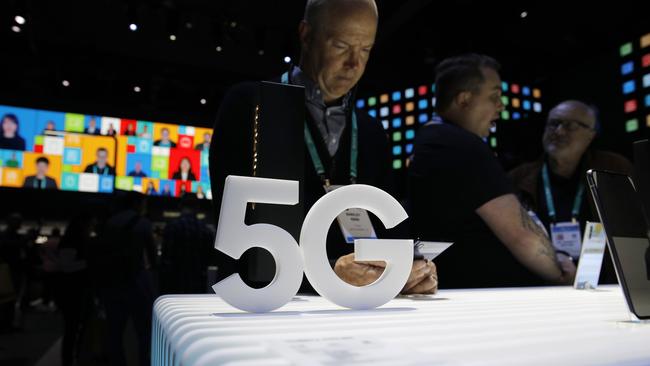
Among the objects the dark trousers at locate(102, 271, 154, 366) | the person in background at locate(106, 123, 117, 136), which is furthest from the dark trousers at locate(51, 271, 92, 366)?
the person in background at locate(106, 123, 117, 136)

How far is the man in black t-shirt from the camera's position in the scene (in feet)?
5.65

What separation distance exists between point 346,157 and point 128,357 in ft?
12.9

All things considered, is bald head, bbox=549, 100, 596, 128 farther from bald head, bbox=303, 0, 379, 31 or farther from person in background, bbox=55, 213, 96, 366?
person in background, bbox=55, 213, 96, 366

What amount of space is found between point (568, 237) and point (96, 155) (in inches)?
301

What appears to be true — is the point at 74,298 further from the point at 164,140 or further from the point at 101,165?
the point at 164,140

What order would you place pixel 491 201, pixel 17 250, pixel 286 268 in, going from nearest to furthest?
pixel 286 268 < pixel 491 201 < pixel 17 250

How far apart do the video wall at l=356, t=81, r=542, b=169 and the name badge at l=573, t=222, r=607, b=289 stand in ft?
17.8

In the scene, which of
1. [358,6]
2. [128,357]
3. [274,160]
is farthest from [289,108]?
[128,357]

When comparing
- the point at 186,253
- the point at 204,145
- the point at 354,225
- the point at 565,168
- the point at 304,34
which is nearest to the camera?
the point at 354,225

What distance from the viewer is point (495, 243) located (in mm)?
1787

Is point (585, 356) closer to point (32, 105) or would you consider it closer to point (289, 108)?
point (289, 108)

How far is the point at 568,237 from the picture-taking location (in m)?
2.37

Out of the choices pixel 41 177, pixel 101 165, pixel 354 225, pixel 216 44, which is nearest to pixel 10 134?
pixel 41 177

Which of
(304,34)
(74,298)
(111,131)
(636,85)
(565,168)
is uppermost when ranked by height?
(111,131)
